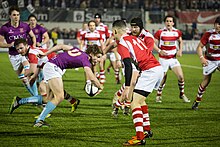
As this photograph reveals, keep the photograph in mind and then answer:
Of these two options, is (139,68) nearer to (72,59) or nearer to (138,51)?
(138,51)

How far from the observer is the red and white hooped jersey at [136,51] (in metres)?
8.45

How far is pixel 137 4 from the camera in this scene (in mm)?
38344

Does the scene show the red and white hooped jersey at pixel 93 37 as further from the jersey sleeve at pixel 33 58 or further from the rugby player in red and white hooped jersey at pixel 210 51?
the jersey sleeve at pixel 33 58

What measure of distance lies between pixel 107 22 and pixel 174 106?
76.9ft

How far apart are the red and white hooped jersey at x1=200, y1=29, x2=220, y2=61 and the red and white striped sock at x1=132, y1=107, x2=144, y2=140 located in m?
4.45

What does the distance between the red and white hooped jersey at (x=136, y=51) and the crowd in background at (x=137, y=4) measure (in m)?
27.3

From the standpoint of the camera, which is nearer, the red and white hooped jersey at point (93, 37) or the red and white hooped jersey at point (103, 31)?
the red and white hooped jersey at point (93, 37)

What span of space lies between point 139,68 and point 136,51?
47 centimetres

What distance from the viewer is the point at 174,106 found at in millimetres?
13531

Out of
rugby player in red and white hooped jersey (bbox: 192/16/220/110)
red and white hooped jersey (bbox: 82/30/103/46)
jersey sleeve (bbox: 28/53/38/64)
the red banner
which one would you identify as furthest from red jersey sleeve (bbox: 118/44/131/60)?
the red banner

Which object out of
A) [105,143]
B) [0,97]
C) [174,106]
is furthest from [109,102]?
[105,143]

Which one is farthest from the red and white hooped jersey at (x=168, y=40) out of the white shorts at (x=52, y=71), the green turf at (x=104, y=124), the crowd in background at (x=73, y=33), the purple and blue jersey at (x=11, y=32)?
the crowd in background at (x=73, y=33)

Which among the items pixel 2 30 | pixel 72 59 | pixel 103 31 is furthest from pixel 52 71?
pixel 103 31

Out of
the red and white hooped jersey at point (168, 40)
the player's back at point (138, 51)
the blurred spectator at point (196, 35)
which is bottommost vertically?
the blurred spectator at point (196, 35)
